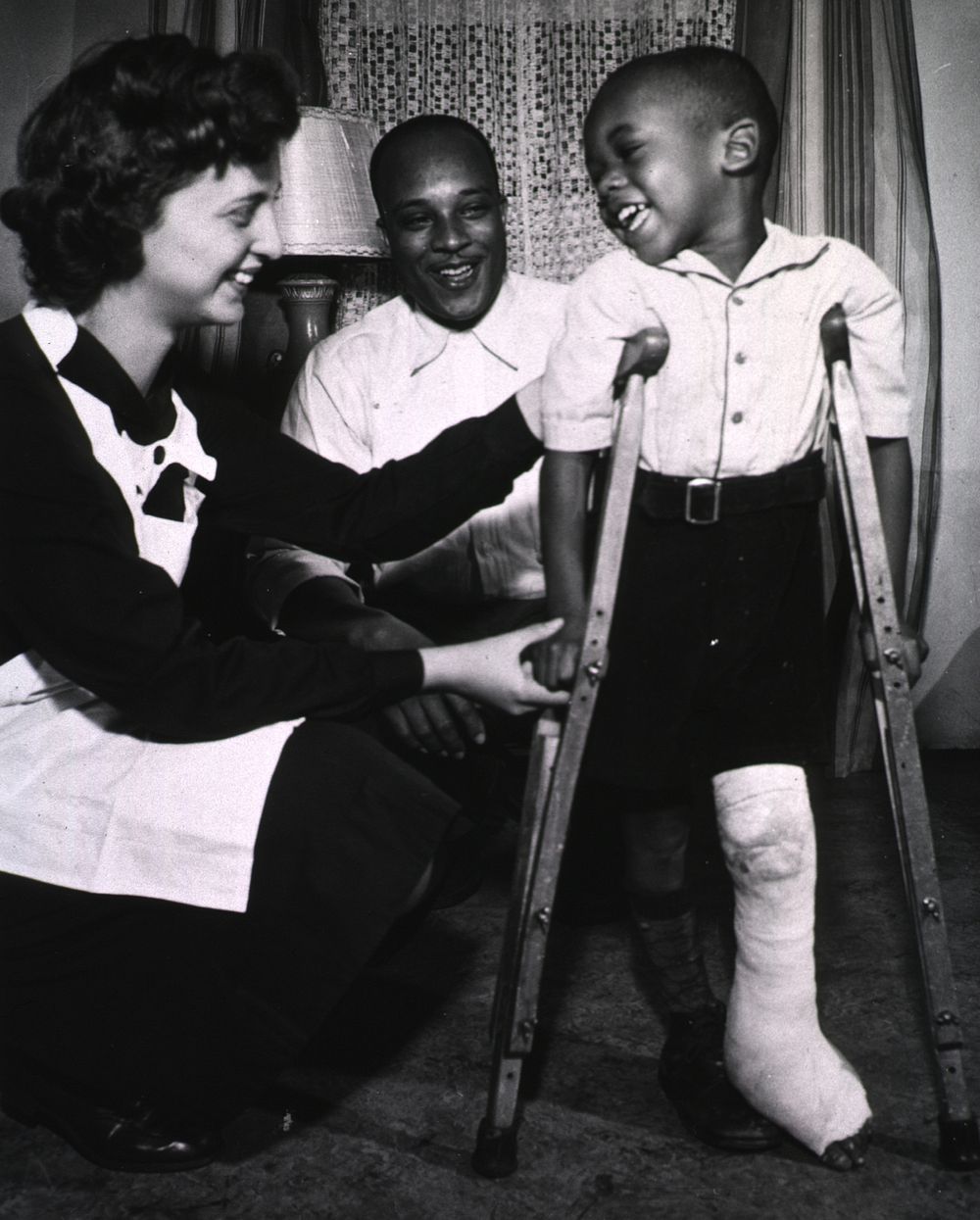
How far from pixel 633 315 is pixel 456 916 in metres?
1.80

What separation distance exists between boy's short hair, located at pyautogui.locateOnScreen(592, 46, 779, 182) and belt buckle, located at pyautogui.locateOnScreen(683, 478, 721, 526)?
52 centimetres

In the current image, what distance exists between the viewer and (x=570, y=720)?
1863mm

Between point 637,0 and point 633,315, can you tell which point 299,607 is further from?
point 637,0

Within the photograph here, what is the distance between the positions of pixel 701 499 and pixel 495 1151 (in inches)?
43.6

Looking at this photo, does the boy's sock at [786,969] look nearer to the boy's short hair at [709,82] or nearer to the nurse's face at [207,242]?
the boy's short hair at [709,82]

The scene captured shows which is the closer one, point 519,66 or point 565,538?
point 565,538

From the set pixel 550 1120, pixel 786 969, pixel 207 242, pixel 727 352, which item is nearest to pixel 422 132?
pixel 207 242

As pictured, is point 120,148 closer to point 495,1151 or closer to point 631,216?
point 631,216

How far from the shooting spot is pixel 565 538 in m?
1.94

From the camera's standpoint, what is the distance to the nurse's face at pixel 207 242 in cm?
212

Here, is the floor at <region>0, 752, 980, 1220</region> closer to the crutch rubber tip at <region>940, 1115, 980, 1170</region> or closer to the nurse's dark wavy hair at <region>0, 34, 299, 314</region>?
the crutch rubber tip at <region>940, 1115, 980, 1170</region>

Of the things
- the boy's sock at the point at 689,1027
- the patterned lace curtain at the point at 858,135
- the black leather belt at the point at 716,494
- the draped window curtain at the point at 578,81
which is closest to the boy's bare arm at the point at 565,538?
the black leather belt at the point at 716,494

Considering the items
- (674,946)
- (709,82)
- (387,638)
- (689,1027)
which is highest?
(709,82)

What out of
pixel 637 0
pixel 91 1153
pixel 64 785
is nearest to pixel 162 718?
pixel 64 785
